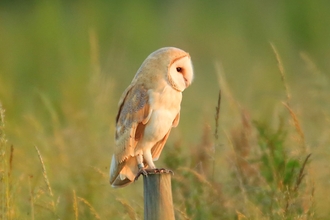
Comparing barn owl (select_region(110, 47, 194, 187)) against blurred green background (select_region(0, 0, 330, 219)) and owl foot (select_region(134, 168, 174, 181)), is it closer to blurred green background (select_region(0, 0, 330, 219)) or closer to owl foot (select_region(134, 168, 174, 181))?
owl foot (select_region(134, 168, 174, 181))

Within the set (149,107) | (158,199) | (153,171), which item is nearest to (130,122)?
(149,107)

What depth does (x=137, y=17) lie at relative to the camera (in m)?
12.9

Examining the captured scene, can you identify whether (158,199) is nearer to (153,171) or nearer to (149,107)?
(153,171)

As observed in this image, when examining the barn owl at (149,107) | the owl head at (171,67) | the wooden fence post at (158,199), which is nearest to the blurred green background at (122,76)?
the barn owl at (149,107)

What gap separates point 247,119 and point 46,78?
16.2 feet

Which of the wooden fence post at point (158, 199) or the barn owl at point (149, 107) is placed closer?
the wooden fence post at point (158, 199)

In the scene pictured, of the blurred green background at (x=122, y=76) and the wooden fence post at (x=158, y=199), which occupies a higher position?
the blurred green background at (x=122, y=76)

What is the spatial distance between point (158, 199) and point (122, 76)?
7.46m

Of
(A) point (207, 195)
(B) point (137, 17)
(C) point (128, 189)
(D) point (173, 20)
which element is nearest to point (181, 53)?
(A) point (207, 195)

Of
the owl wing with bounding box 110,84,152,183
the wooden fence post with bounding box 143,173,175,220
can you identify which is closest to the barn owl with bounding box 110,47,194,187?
the owl wing with bounding box 110,84,152,183

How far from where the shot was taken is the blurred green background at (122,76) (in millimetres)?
4699

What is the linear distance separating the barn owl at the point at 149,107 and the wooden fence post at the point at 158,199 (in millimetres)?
229

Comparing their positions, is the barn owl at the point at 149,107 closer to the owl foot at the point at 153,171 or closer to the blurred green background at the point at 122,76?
the owl foot at the point at 153,171

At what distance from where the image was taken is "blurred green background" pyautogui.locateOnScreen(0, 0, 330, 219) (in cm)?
470
